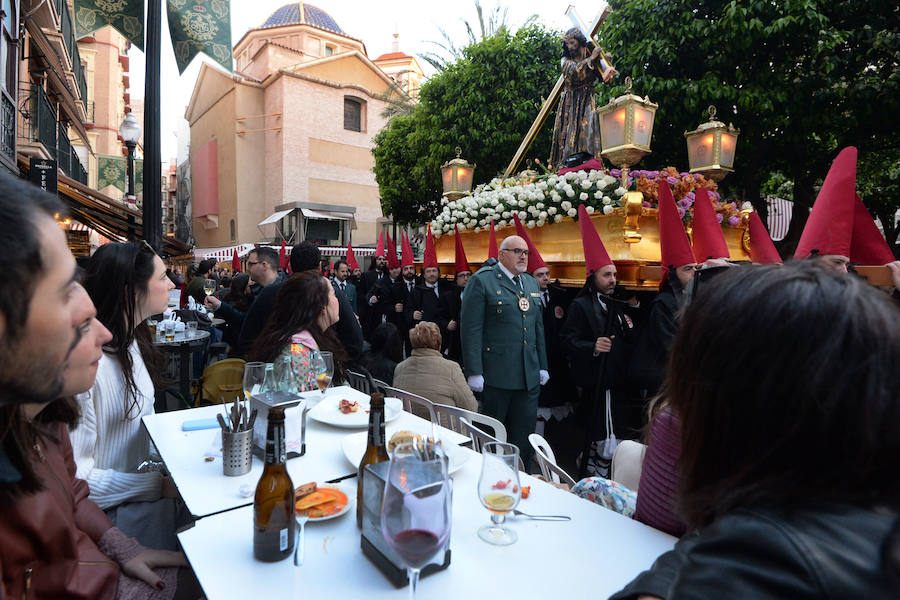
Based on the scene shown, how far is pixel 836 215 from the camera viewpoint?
104 inches

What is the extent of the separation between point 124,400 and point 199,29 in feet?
15.6

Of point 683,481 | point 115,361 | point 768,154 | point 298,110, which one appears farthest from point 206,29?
point 298,110

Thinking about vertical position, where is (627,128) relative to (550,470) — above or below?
above

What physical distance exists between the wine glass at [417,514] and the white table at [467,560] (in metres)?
0.27

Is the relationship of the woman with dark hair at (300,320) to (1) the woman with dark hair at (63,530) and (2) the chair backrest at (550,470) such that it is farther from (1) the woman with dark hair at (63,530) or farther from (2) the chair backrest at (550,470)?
(2) the chair backrest at (550,470)

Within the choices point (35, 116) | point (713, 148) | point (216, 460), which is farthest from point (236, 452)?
point (35, 116)

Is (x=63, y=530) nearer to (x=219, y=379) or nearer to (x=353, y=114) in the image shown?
(x=219, y=379)

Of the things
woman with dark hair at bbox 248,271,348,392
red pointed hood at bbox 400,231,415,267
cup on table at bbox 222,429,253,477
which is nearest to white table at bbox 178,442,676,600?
cup on table at bbox 222,429,253,477

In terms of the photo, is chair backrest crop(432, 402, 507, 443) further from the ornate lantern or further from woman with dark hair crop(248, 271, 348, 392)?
the ornate lantern

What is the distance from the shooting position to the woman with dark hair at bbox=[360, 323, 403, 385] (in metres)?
4.87

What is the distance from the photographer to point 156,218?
15.3 feet

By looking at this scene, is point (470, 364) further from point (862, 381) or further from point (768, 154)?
point (768, 154)

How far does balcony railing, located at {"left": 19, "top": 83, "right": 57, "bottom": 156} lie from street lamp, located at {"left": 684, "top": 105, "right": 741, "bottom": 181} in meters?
12.6

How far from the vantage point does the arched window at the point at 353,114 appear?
3005 cm
